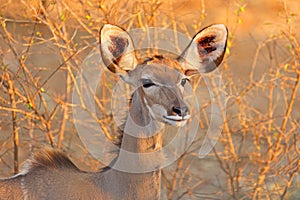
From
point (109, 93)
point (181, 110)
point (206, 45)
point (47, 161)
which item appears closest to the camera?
point (181, 110)

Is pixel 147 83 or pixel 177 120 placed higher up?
pixel 147 83

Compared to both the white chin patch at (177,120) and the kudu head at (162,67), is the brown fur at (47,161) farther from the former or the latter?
the white chin patch at (177,120)

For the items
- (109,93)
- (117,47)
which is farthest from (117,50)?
(109,93)

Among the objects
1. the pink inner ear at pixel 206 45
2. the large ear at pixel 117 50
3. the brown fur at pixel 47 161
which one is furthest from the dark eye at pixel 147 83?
the brown fur at pixel 47 161

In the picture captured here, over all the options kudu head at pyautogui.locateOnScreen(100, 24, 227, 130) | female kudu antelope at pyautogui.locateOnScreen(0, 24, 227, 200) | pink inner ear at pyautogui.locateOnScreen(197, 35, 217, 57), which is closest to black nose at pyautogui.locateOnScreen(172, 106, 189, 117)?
kudu head at pyautogui.locateOnScreen(100, 24, 227, 130)

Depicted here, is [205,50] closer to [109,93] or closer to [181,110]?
[181,110]

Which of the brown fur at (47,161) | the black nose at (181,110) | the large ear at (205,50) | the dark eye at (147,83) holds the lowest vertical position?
the brown fur at (47,161)

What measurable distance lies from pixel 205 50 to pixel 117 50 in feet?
1.94

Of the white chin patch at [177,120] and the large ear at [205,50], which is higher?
the large ear at [205,50]

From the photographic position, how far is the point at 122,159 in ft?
14.3

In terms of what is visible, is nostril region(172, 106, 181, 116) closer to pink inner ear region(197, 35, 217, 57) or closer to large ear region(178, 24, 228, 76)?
large ear region(178, 24, 228, 76)

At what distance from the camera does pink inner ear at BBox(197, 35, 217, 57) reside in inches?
184

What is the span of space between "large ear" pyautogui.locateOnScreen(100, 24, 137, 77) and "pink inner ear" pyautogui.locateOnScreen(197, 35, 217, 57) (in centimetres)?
46

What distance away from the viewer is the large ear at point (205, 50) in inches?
182
